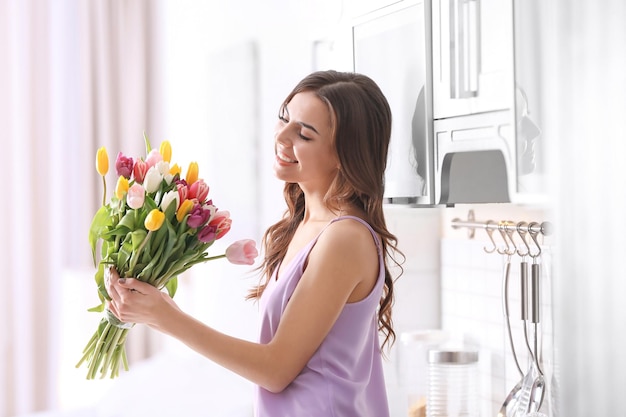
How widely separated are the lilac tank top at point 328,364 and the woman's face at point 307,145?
10 centimetres

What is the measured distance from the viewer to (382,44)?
1620 millimetres

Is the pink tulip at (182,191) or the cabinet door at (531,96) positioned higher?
the cabinet door at (531,96)

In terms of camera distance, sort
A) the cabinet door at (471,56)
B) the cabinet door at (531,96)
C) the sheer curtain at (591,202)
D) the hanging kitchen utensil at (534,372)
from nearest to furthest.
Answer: the sheer curtain at (591,202), the cabinet door at (531,96), the cabinet door at (471,56), the hanging kitchen utensil at (534,372)

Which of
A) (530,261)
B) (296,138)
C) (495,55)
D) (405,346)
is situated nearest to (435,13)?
(495,55)

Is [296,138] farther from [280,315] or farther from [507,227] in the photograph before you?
[507,227]

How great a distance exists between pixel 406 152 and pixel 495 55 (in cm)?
35

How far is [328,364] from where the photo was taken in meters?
1.18

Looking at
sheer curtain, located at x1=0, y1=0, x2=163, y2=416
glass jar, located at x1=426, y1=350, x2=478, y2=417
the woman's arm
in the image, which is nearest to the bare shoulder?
the woman's arm

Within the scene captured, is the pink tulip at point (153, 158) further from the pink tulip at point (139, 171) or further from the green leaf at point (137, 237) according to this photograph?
the green leaf at point (137, 237)

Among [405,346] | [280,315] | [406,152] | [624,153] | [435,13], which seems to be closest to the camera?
[624,153]

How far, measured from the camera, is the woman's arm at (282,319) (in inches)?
44.7

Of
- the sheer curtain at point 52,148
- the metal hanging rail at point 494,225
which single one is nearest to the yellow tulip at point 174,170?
the metal hanging rail at point 494,225

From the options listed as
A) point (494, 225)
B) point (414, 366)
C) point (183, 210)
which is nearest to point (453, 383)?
point (414, 366)

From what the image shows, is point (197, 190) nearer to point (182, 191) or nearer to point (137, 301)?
point (182, 191)
